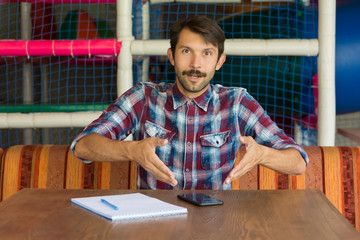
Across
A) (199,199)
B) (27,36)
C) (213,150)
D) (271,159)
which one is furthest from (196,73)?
(27,36)

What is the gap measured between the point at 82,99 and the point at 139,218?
3.79 meters

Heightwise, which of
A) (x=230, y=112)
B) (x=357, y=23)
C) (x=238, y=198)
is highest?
(x=357, y=23)

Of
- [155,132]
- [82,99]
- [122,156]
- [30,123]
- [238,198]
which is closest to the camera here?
[238,198]

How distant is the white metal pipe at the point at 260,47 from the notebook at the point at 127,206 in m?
1.40

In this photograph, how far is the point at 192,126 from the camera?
6.03 feet

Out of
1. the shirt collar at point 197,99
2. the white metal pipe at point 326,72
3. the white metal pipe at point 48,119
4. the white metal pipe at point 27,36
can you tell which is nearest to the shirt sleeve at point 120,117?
the shirt collar at point 197,99

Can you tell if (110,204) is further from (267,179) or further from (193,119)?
(267,179)

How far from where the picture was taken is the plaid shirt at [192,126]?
1.81 metres

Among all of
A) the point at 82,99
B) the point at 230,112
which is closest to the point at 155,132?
the point at 230,112

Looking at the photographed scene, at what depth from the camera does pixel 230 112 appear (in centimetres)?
186

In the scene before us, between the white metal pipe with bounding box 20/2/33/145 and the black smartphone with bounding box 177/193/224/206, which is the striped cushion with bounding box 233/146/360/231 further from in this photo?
the white metal pipe with bounding box 20/2/33/145

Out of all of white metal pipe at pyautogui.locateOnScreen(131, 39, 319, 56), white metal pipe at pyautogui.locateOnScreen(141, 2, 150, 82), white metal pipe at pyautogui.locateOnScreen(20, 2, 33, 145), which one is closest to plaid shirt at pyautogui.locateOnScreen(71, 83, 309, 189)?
white metal pipe at pyautogui.locateOnScreen(131, 39, 319, 56)

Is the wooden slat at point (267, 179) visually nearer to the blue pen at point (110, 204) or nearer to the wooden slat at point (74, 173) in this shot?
the wooden slat at point (74, 173)

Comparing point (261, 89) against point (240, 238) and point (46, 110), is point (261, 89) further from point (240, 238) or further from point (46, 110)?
point (240, 238)
